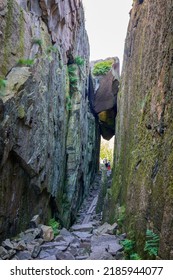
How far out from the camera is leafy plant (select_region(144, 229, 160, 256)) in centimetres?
458

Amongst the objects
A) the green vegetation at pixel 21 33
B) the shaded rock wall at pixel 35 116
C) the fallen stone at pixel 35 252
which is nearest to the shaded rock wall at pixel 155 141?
the fallen stone at pixel 35 252

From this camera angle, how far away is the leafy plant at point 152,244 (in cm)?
458

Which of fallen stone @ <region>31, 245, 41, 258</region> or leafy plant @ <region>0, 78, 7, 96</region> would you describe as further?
leafy plant @ <region>0, 78, 7, 96</region>

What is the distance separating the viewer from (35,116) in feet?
29.1

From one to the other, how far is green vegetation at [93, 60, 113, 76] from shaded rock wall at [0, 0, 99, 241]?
10348 millimetres

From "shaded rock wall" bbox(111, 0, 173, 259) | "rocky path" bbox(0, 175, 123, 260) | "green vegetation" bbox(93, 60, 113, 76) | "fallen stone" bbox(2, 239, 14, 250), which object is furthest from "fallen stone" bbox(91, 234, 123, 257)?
"green vegetation" bbox(93, 60, 113, 76)

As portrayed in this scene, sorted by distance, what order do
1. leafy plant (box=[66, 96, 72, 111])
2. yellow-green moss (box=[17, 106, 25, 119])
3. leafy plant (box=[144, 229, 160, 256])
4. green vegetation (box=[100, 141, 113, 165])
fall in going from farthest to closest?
1. green vegetation (box=[100, 141, 113, 165])
2. leafy plant (box=[66, 96, 72, 111])
3. yellow-green moss (box=[17, 106, 25, 119])
4. leafy plant (box=[144, 229, 160, 256])

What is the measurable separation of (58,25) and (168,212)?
10.7 m

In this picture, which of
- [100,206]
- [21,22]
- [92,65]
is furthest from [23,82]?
[92,65]

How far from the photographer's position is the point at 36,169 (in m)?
9.02

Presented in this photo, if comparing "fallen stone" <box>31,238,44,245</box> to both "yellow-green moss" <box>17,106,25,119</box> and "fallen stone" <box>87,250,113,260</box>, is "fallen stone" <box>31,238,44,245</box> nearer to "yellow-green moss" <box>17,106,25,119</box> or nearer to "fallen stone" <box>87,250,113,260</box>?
"fallen stone" <box>87,250,113,260</box>

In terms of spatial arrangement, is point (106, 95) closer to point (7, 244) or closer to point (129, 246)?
point (7, 244)

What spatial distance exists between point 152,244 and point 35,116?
5.62 meters
